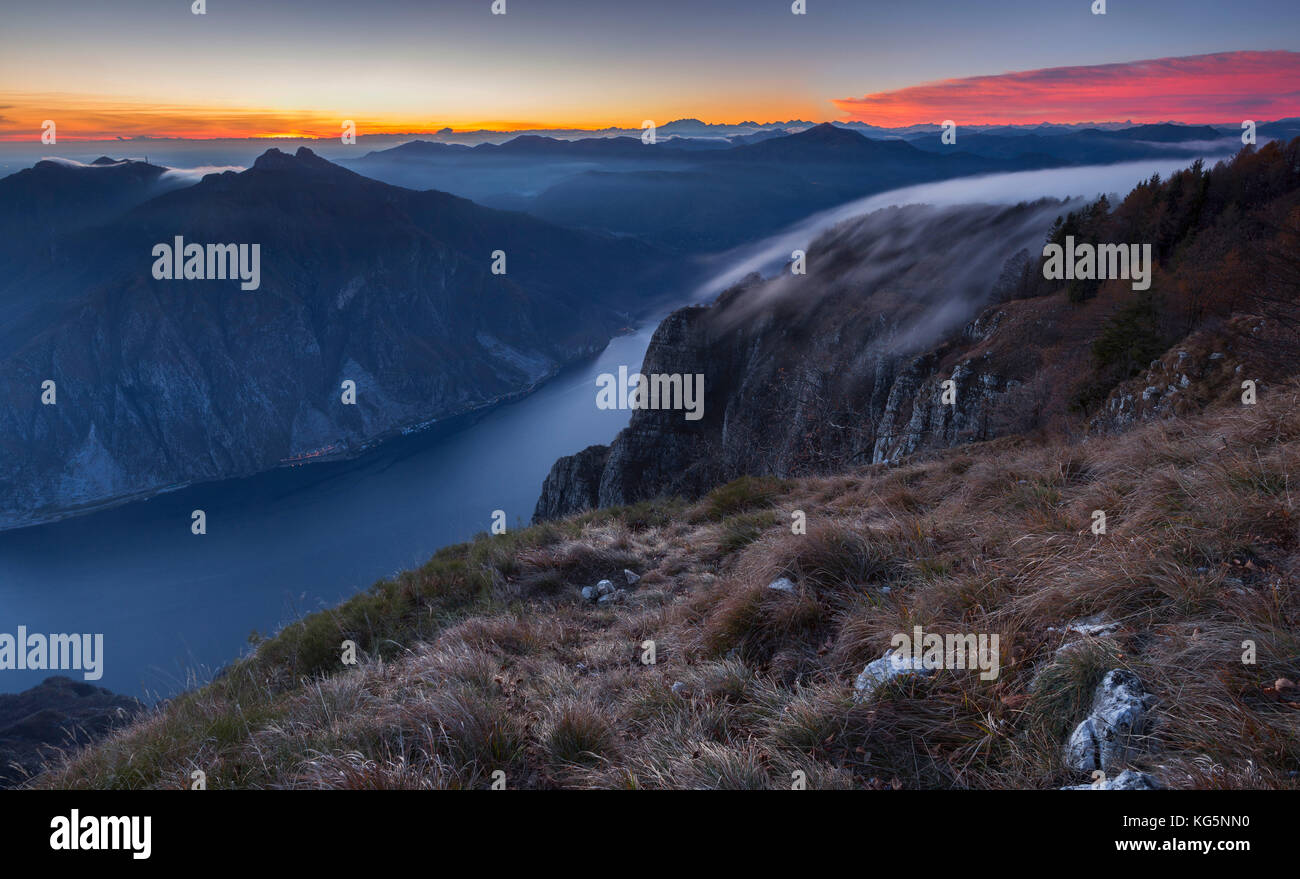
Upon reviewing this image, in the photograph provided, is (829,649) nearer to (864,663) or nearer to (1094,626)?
(864,663)

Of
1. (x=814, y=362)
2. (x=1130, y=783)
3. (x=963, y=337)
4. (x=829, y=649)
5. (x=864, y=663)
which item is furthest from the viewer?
(x=814, y=362)

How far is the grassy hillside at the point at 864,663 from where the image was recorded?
2.97 meters

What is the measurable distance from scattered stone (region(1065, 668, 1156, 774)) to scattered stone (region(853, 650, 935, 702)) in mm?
817

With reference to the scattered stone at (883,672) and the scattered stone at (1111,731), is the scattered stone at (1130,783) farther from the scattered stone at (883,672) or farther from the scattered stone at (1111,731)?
the scattered stone at (883,672)

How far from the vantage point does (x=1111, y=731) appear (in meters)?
2.78

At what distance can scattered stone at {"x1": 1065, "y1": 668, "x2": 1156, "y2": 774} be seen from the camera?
8.95 feet

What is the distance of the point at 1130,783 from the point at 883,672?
4.15 feet

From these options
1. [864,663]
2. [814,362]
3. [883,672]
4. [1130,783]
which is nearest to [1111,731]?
[1130,783]

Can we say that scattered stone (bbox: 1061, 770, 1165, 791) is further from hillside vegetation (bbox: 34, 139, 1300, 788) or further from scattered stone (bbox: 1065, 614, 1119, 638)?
scattered stone (bbox: 1065, 614, 1119, 638)

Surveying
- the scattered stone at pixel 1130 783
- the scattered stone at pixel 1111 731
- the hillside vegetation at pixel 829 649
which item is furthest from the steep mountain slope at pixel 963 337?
the scattered stone at pixel 1130 783

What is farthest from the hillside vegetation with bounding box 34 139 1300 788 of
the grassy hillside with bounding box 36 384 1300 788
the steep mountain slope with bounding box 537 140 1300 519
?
the steep mountain slope with bounding box 537 140 1300 519

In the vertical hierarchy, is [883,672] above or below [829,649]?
above
